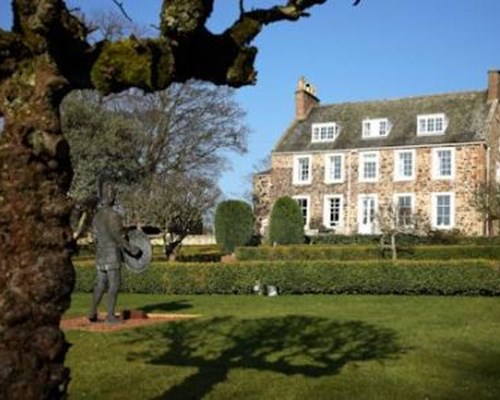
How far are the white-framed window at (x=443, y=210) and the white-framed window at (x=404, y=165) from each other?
209 centimetres

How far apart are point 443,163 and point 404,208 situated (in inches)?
140

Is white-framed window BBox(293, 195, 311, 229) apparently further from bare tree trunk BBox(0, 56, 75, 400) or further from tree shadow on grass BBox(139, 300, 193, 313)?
bare tree trunk BBox(0, 56, 75, 400)

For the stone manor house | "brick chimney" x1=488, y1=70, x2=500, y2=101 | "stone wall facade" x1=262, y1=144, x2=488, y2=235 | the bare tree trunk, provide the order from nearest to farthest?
the bare tree trunk, "stone wall facade" x1=262, y1=144, x2=488, y2=235, the stone manor house, "brick chimney" x1=488, y1=70, x2=500, y2=101

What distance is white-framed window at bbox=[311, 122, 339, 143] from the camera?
48.1 metres

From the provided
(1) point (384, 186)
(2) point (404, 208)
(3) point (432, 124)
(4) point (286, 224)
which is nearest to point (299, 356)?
(4) point (286, 224)

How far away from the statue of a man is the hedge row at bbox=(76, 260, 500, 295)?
26.7 feet

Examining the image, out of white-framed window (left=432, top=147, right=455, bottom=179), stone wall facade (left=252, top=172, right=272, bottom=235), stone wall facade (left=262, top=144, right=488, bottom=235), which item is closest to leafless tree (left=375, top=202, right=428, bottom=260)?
stone wall facade (left=262, top=144, right=488, bottom=235)

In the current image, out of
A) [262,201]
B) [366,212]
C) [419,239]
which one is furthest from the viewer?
[262,201]

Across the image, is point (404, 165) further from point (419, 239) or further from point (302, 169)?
point (419, 239)

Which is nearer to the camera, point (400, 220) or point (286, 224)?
point (400, 220)

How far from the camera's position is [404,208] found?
43719 millimetres

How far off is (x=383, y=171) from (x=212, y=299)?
2825cm

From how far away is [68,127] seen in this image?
132ft

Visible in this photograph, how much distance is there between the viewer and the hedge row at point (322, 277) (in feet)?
64.6
